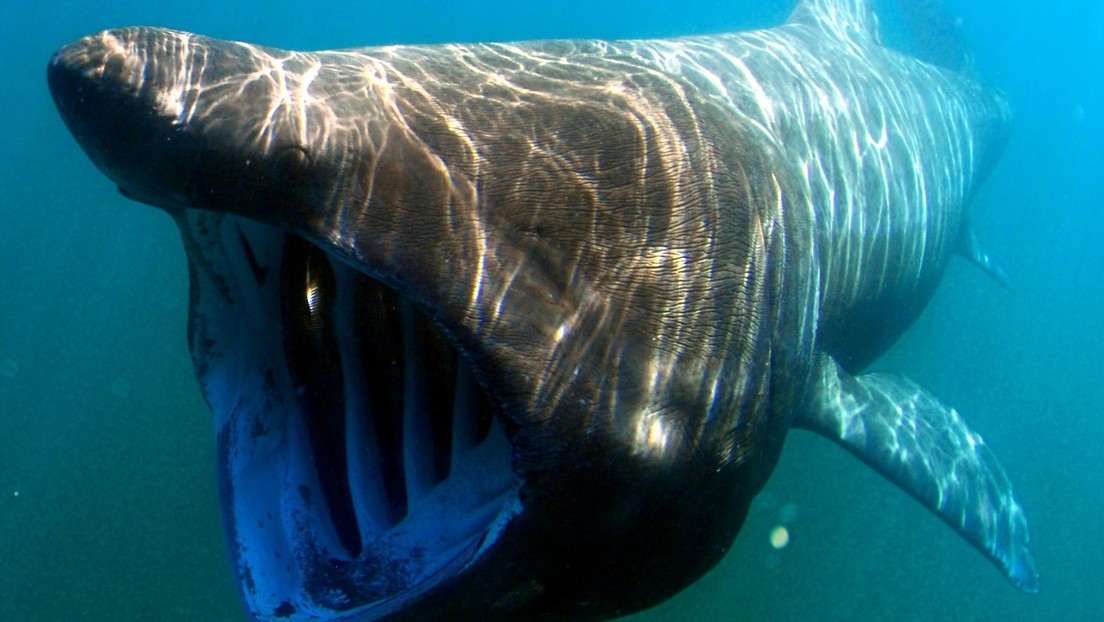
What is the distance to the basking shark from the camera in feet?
6.48

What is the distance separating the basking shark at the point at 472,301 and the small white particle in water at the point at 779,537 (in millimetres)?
7214

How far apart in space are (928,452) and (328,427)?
12.4ft

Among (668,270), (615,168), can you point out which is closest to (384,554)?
(668,270)

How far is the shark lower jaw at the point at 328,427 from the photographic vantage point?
2.49m

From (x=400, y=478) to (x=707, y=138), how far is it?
5.73ft

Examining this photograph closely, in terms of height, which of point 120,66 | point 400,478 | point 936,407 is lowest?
point 936,407

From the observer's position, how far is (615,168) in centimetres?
244

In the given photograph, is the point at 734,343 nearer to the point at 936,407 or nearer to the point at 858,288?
the point at 858,288

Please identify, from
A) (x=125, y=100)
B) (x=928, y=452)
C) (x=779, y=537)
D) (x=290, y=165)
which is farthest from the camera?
(x=779, y=537)

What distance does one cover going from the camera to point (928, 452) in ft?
15.9

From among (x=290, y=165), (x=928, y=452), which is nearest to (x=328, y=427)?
(x=290, y=165)

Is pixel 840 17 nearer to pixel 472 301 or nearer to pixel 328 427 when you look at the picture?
pixel 328 427

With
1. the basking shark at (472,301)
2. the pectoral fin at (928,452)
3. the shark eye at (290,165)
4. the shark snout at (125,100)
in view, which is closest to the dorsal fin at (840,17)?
the pectoral fin at (928,452)

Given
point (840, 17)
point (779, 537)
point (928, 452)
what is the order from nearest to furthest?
point (928, 452) < point (840, 17) < point (779, 537)
